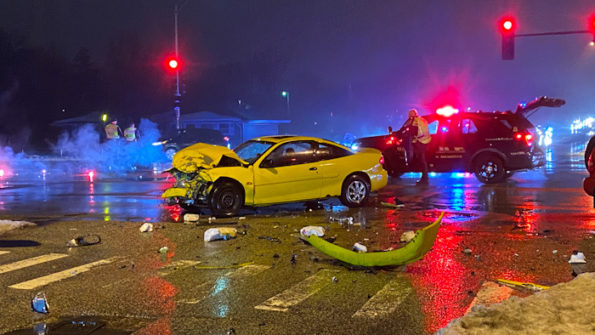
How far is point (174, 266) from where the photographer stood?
21.3ft

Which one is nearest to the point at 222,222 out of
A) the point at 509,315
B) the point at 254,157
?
the point at 254,157

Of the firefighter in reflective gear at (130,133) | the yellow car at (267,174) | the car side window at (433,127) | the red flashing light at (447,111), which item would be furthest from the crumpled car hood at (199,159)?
the firefighter in reflective gear at (130,133)

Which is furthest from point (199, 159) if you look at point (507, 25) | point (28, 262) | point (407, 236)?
point (507, 25)

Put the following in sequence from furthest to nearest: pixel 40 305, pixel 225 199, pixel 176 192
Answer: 1. pixel 176 192
2. pixel 225 199
3. pixel 40 305

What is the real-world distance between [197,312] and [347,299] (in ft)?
4.40

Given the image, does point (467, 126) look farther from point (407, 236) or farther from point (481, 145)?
point (407, 236)

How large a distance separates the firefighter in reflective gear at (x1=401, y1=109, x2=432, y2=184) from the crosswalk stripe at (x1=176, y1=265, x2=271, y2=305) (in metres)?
10.4

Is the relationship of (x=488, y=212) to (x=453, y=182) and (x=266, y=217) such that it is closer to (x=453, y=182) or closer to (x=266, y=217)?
(x=266, y=217)

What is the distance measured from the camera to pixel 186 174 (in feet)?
34.6

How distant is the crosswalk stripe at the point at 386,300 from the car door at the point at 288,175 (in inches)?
198

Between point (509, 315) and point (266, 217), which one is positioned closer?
point (509, 315)

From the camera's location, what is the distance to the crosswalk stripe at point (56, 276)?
5.67 m

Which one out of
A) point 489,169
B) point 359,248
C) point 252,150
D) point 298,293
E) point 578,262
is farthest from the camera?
point 489,169

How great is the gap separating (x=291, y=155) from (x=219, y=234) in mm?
3111
